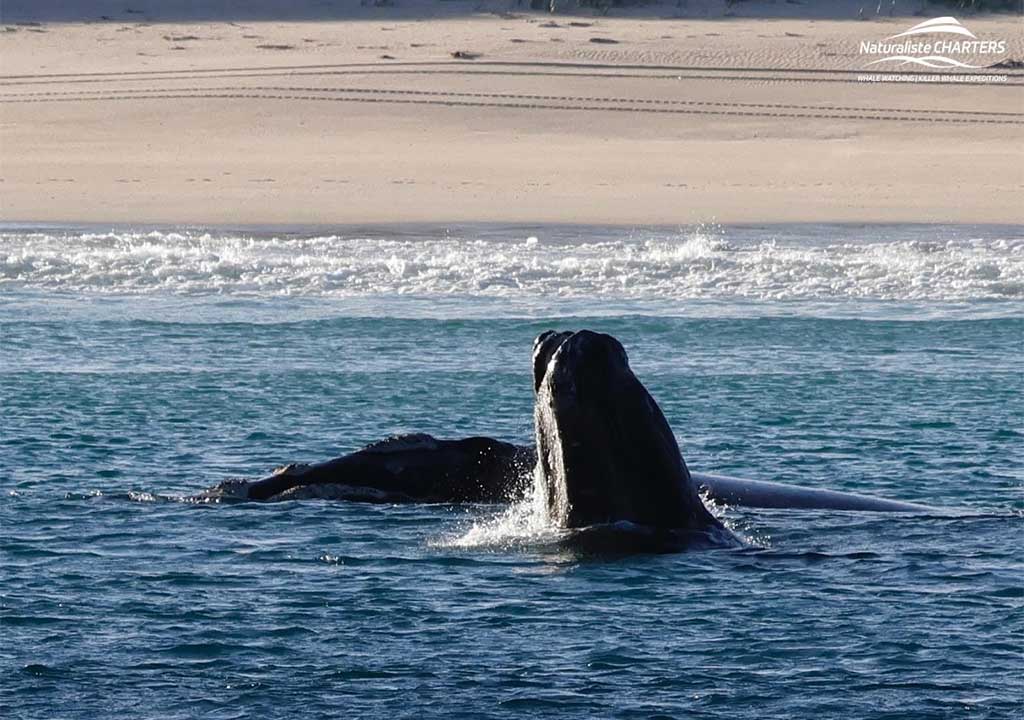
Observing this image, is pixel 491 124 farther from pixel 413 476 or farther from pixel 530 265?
pixel 413 476

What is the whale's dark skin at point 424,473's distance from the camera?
11.3m

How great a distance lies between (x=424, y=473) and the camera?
11.4m

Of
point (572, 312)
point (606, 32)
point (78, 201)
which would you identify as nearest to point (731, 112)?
point (606, 32)

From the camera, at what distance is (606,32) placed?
49469mm

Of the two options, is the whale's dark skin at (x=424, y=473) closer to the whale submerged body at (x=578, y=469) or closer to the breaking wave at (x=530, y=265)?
the whale submerged body at (x=578, y=469)

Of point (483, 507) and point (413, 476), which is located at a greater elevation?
point (413, 476)

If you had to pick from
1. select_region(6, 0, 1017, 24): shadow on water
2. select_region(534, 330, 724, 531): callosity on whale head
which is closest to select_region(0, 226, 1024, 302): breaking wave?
select_region(534, 330, 724, 531): callosity on whale head

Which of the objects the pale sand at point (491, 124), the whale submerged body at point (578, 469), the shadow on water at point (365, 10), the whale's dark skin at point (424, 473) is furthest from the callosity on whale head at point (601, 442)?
the shadow on water at point (365, 10)

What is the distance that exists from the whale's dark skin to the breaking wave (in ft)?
37.2

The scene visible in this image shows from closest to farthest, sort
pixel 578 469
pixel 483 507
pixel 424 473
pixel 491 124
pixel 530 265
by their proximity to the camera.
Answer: pixel 578 469 → pixel 483 507 → pixel 424 473 → pixel 530 265 → pixel 491 124

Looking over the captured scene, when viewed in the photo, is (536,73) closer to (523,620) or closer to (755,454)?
(755,454)

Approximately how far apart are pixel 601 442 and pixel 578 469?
0.85 ft

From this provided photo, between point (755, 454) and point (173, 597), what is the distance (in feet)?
17.6

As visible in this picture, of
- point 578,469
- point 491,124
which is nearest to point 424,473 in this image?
point 578,469
